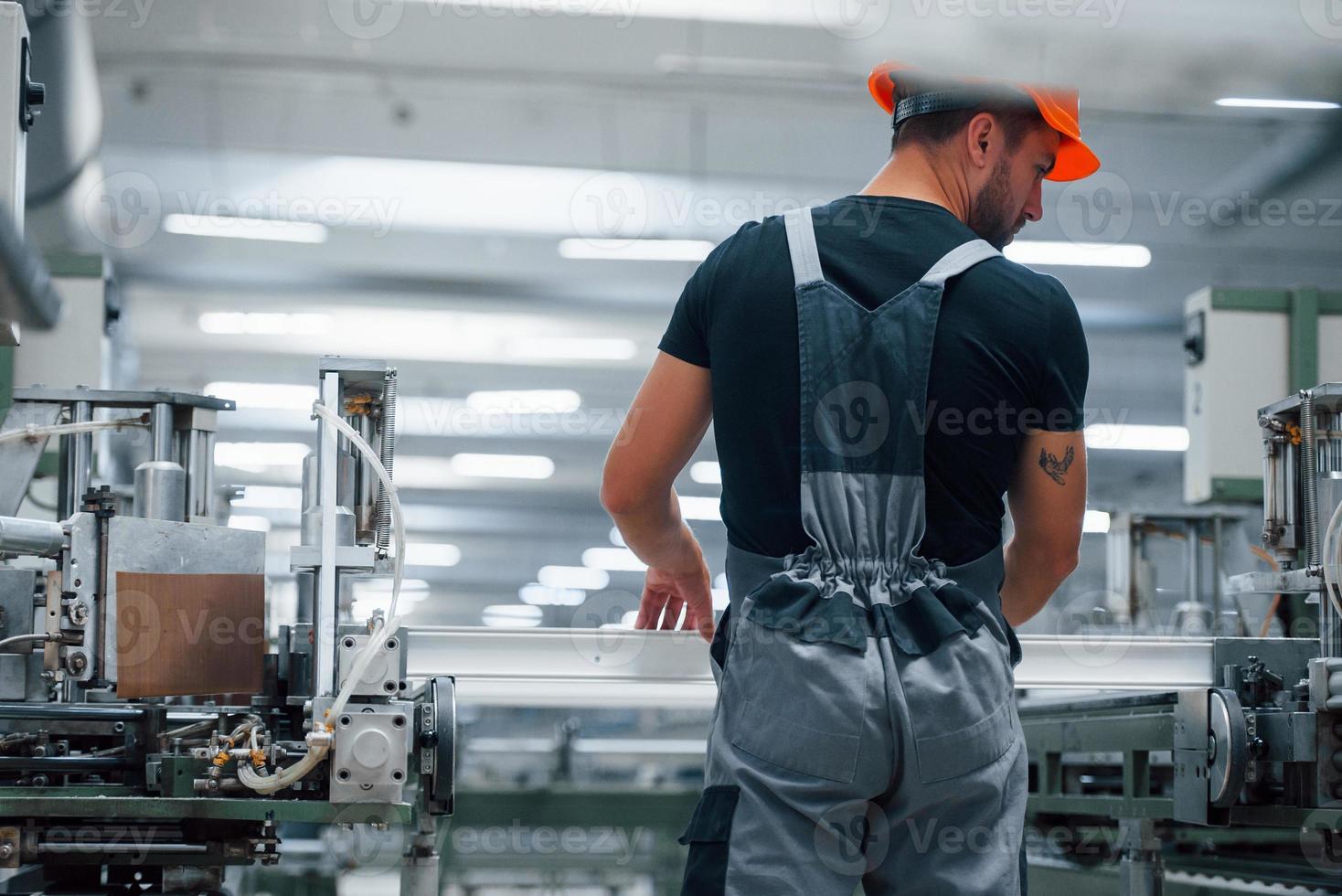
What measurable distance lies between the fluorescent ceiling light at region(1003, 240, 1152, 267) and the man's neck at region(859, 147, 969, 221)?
173 inches

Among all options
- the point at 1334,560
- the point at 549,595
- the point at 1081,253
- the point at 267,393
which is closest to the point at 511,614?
the point at 549,595

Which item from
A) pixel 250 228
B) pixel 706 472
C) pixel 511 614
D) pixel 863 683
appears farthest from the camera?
pixel 511 614

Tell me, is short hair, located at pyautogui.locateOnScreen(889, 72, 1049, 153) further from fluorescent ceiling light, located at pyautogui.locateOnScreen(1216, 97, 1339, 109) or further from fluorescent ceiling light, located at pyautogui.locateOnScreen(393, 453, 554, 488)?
fluorescent ceiling light, located at pyautogui.locateOnScreen(393, 453, 554, 488)

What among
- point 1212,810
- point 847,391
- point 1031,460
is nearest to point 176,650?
point 847,391

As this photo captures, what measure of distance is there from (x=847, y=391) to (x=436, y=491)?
20.7ft

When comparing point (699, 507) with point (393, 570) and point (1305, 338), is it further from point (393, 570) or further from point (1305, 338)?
point (393, 570)

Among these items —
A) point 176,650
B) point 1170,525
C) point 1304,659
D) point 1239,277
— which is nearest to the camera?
point 176,650

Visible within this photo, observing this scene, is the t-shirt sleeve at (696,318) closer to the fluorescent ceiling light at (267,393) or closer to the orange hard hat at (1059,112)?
the orange hard hat at (1059,112)

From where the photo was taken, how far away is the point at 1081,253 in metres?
5.84

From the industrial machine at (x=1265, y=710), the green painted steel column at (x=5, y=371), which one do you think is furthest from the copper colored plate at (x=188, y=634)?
the green painted steel column at (x=5, y=371)

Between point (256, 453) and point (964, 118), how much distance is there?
585cm

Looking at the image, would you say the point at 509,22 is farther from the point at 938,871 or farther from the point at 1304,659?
the point at 938,871

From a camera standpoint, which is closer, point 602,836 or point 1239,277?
point 602,836

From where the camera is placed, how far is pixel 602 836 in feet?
11.8
